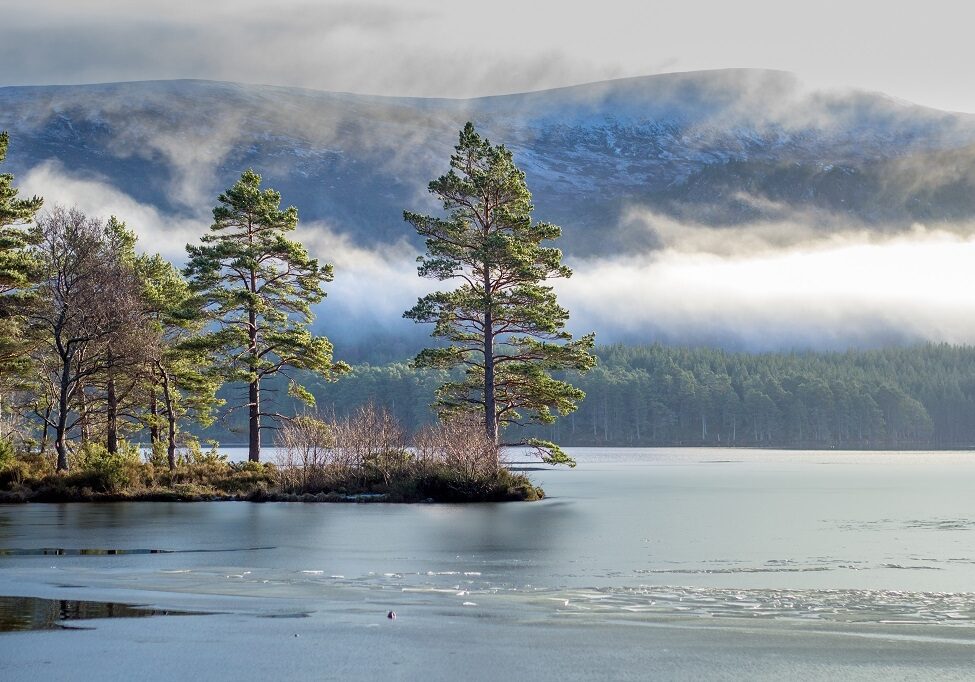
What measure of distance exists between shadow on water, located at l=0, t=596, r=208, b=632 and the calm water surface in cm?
85

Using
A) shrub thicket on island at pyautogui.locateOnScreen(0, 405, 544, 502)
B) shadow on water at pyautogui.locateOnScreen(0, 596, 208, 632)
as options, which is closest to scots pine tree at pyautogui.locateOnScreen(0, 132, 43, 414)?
shrub thicket on island at pyautogui.locateOnScreen(0, 405, 544, 502)

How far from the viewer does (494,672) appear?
1550 centimetres

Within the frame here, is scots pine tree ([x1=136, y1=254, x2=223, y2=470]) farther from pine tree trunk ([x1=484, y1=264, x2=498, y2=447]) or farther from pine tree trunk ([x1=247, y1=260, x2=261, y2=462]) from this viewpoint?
pine tree trunk ([x1=484, y1=264, x2=498, y2=447])

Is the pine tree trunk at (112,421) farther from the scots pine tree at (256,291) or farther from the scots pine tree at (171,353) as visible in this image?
the scots pine tree at (256,291)

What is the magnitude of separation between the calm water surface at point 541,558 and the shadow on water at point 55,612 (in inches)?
33.4

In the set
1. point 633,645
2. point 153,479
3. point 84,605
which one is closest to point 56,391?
point 153,479

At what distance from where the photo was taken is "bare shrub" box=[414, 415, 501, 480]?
2143 inches

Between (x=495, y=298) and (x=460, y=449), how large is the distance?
35.3ft

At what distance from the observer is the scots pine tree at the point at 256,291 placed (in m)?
63.6

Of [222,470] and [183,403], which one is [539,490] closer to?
[222,470]

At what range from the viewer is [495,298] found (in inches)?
2446

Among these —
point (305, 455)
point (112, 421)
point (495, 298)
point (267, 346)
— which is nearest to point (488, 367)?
point (495, 298)

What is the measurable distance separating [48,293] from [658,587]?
152 feet

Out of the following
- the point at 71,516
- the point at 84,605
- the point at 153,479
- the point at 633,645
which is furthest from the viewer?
the point at 153,479
